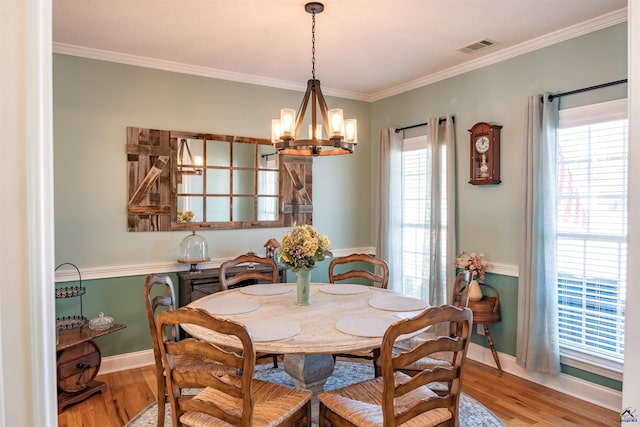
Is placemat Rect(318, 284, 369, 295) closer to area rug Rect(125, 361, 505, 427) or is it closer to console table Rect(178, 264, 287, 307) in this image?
area rug Rect(125, 361, 505, 427)

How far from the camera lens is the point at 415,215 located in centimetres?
450

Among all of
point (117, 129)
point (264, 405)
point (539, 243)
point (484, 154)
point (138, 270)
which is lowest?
point (264, 405)

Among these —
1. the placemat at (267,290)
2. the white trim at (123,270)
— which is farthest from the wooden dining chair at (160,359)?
the white trim at (123,270)

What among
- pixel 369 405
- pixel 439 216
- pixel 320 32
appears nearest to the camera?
pixel 369 405

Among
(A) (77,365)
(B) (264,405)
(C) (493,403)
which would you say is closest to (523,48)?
(C) (493,403)

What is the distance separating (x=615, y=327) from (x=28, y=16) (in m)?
3.54

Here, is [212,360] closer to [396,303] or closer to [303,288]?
[303,288]

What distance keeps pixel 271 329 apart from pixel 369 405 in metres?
0.60

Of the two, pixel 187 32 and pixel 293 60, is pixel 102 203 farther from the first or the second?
pixel 293 60

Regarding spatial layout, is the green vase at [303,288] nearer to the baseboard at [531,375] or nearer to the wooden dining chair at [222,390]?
the wooden dining chair at [222,390]

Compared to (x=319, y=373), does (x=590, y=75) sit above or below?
above

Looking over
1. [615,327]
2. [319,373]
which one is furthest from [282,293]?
Result: [615,327]

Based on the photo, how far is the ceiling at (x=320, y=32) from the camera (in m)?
2.75

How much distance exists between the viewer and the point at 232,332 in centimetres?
168
